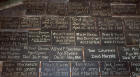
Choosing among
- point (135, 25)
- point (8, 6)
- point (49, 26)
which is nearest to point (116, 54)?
point (135, 25)

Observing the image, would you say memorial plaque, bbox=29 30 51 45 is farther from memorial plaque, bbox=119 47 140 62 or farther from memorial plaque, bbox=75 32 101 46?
memorial plaque, bbox=119 47 140 62

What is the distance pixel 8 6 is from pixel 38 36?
1.17 m

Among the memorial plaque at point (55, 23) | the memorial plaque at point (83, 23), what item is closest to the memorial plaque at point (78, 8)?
the memorial plaque at point (83, 23)

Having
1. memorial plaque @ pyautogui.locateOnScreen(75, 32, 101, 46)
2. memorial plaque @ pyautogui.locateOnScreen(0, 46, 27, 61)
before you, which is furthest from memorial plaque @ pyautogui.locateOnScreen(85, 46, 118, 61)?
memorial plaque @ pyautogui.locateOnScreen(0, 46, 27, 61)

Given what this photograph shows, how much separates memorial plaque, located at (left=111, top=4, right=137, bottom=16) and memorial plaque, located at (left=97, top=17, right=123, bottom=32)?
0.21 m

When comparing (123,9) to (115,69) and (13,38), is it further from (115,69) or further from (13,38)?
(13,38)

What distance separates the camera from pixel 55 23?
14.1 feet

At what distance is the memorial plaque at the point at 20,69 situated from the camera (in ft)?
12.6

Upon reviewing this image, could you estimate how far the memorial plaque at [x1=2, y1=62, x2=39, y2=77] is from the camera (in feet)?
12.6

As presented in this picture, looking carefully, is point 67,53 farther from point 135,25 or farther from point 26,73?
point 135,25

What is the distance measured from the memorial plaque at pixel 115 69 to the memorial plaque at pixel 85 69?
167 millimetres

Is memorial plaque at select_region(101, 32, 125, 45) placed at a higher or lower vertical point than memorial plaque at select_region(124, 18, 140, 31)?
lower

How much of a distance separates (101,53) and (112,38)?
0.50 m

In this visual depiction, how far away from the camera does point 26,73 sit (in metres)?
3.85
